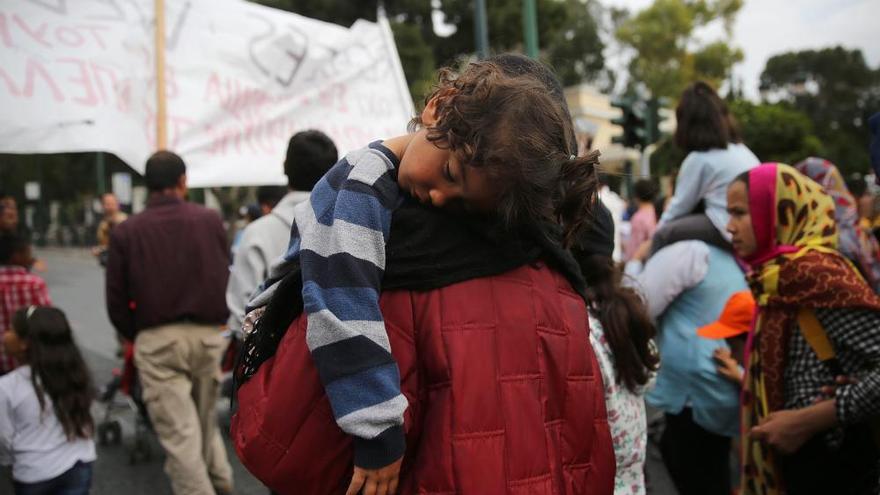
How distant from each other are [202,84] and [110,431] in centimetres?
303

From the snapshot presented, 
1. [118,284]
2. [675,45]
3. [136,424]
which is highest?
[675,45]

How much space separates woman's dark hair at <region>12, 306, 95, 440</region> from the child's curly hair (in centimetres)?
295

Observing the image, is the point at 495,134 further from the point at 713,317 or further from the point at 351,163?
the point at 713,317

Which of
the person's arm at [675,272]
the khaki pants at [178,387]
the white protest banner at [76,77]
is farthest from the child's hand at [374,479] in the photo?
the khaki pants at [178,387]

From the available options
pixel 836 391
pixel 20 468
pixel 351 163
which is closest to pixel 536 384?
pixel 351 163

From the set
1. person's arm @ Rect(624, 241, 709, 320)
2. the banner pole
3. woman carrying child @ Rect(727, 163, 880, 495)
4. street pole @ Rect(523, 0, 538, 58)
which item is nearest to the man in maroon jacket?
the banner pole

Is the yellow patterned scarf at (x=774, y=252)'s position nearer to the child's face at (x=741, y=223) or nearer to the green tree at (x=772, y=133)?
the child's face at (x=741, y=223)

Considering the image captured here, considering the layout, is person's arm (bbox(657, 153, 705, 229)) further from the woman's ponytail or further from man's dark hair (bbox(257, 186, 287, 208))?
man's dark hair (bbox(257, 186, 287, 208))

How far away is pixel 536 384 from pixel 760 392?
60.5 inches

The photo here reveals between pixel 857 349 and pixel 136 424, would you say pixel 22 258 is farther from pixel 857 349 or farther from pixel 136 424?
pixel 857 349

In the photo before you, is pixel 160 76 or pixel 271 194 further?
pixel 271 194

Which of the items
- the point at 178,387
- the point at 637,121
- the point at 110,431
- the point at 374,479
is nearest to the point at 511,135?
the point at 374,479

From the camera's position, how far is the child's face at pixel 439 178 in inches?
45.8

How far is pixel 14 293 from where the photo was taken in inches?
166
